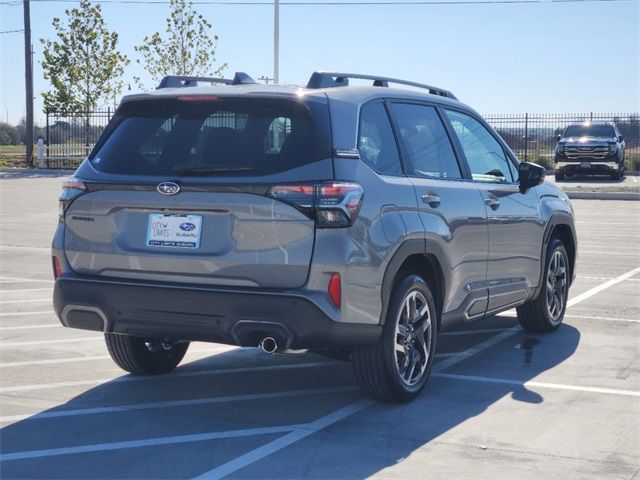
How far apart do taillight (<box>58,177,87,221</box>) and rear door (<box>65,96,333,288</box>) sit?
0.15ft

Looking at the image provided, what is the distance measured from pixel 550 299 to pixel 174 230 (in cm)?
397

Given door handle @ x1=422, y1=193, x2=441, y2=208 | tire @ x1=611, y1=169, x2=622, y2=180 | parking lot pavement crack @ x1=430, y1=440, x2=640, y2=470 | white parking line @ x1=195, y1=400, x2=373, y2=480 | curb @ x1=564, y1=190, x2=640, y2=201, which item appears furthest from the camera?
tire @ x1=611, y1=169, x2=622, y2=180

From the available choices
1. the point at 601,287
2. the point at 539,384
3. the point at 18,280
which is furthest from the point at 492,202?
the point at 18,280

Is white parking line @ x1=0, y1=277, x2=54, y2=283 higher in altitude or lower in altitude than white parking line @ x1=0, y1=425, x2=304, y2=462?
lower

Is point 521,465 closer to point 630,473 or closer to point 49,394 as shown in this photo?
point 630,473

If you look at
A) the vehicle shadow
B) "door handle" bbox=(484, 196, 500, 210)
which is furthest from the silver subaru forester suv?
"door handle" bbox=(484, 196, 500, 210)

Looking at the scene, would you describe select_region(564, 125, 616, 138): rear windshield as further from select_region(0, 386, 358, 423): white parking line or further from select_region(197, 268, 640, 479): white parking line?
select_region(0, 386, 358, 423): white parking line

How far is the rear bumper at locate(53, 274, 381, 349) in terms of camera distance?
18.6ft

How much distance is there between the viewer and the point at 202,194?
19.3 feet

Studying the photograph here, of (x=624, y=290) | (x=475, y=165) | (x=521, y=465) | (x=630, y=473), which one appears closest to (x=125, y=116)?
(x=475, y=165)

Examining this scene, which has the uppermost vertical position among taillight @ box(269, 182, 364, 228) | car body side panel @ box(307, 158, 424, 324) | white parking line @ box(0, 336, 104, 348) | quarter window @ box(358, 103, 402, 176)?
quarter window @ box(358, 103, 402, 176)

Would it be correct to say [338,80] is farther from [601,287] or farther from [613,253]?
[613,253]

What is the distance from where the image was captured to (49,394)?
6637 mm

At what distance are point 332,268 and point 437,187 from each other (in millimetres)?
1385
